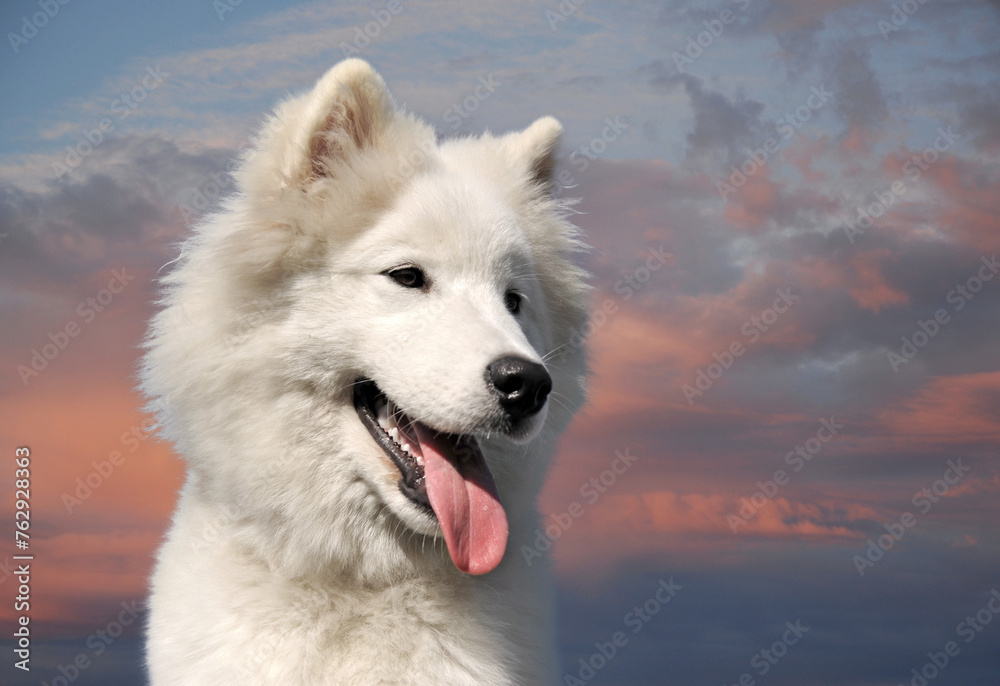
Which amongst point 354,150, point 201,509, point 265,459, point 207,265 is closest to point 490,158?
point 354,150

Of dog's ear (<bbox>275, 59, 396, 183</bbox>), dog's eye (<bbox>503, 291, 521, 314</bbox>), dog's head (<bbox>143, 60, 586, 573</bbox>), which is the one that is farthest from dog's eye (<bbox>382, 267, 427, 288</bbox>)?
dog's ear (<bbox>275, 59, 396, 183</bbox>)

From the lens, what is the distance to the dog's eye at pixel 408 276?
411cm

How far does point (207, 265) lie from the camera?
14.2ft

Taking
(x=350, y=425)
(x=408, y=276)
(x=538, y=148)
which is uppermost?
(x=538, y=148)

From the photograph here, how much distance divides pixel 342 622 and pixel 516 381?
52.7 inches

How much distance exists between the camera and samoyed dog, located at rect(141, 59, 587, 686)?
3.88m

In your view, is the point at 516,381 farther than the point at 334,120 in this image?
No

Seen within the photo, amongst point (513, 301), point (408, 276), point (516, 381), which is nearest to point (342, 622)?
point (516, 381)

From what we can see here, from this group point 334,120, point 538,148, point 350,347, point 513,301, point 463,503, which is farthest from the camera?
point 538,148

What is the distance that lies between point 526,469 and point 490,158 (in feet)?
5.76

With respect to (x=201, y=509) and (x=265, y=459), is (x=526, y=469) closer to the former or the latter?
(x=265, y=459)

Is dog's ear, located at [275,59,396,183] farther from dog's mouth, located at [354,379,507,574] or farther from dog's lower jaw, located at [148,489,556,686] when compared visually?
dog's lower jaw, located at [148,489,556,686]

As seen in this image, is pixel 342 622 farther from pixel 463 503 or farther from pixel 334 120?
pixel 334 120

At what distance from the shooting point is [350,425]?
404cm
